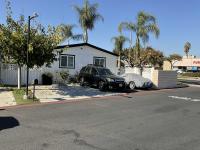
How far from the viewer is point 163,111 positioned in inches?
567

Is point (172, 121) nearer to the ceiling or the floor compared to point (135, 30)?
nearer to the floor

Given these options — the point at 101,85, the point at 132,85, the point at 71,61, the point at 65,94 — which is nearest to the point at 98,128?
the point at 65,94

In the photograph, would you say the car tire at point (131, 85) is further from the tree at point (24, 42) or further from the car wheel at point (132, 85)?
the tree at point (24, 42)

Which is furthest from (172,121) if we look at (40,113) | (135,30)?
(135,30)

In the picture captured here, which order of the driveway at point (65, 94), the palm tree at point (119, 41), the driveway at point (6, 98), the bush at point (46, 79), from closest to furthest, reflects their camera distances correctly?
the driveway at point (6, 98) → the driveway at point (65, 94) → the bush at point (46, 79) → the palm tree at point (119, 41)

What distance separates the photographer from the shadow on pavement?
10.1 meters

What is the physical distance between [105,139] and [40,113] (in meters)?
4.70

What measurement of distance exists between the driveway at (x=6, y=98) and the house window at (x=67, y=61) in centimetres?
764

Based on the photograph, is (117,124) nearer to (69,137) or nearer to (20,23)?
(69,137)

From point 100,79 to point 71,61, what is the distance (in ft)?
18.3

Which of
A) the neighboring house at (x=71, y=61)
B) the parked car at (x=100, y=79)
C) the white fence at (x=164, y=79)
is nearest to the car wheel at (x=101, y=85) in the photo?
the parked car at (x=100, y=79)

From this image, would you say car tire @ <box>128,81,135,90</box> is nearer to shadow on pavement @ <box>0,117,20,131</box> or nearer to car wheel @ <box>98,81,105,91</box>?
car wheel @ <box>98,81,105,91</box>

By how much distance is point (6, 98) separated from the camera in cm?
1677

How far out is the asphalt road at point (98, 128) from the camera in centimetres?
826
